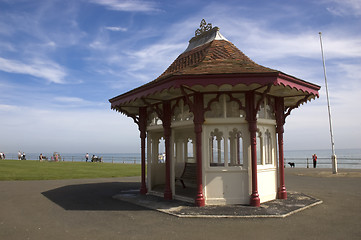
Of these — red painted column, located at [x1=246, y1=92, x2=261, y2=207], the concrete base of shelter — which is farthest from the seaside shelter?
the concrete base of shelter

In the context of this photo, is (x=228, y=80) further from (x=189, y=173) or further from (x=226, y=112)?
(x=189, y=173)

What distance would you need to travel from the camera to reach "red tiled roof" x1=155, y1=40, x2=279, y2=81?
7891 mm

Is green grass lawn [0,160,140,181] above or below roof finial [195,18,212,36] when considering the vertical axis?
below

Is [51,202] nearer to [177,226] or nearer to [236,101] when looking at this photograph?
[177,226]

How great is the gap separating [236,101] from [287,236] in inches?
162

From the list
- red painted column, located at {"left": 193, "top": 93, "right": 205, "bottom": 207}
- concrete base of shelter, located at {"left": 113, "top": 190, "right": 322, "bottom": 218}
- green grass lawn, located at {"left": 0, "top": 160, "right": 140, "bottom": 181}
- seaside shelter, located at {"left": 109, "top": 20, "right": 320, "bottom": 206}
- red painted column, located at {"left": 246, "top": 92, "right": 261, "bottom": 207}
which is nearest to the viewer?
concrete base of shelter, located at {"left": 113, "top": 190, "right": 322, "bottom": 218}

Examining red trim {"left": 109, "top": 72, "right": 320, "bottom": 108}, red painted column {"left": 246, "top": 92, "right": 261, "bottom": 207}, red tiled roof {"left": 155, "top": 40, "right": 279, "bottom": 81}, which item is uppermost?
red tiled roof {"left": 155, "top": 40, "right": 279, "bottom": 81}

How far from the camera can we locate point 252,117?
8414 millimetres

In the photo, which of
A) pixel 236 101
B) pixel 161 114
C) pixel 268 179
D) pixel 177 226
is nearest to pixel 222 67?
pixel 236 101

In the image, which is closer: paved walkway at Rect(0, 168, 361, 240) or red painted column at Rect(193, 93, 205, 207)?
paved walkway at Rect(0, 168, 361, 240)

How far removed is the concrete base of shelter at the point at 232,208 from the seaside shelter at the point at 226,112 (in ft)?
1.09

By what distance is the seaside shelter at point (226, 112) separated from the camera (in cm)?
780

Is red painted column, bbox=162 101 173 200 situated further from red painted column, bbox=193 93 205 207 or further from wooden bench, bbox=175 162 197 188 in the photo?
wooden bench, bbox=175 162 197 188

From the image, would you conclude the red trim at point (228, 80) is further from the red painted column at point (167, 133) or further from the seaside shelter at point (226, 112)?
the red painted column at point (167, 133)
